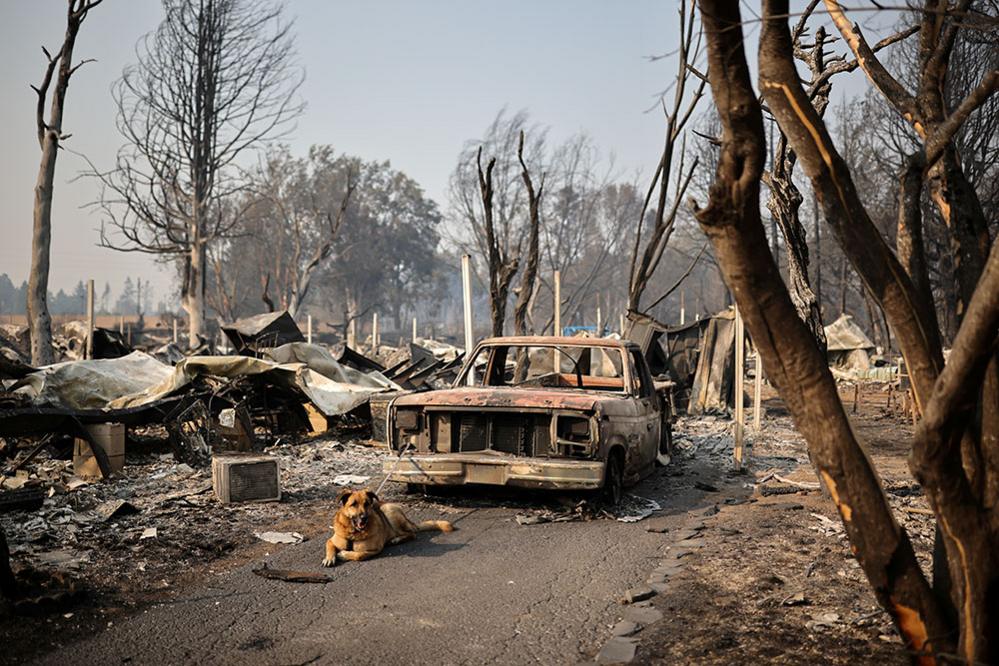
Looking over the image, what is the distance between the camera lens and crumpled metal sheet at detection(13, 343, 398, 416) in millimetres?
12562

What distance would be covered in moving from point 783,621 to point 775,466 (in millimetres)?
7592

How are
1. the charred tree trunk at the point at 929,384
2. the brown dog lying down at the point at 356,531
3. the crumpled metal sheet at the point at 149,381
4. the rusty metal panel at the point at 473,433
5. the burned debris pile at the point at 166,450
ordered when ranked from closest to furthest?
the charred tree trunk at the point at 929,384 → the brown dog lying down at the point at 356,531 → the burned debris pile at the point at 166,450 → the rusty metal panel at the point at 473,433 → the crumpled metal sheet at the point at 149,381

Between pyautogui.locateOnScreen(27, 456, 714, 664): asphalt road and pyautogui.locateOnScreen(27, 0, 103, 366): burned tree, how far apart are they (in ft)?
36.4

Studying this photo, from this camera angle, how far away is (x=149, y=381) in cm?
1392

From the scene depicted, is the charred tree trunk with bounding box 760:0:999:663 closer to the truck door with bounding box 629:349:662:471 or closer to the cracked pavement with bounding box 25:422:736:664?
the cracked pavement with bounding box 25:422:736:664

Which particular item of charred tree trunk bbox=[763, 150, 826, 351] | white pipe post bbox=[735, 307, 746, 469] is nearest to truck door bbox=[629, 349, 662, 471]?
white pipe post bbox=[735, 307, 746, 469]

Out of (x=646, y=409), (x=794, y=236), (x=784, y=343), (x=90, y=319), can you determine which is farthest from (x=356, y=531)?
(x=90, y=319)

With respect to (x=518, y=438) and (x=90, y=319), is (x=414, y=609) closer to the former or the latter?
(x=518, y=438)

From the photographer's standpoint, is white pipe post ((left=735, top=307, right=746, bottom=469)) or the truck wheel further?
white pipe post ((left=735, top=307, right=746, bottom=469))

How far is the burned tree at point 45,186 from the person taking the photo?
15.9 meters

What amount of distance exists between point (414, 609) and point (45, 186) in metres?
13.9

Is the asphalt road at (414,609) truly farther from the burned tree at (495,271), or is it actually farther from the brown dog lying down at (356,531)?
the burned tree at (495,271)

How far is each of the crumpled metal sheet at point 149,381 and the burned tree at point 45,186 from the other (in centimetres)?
242

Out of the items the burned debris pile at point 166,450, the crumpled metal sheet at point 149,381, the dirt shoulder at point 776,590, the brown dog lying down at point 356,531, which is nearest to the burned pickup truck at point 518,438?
the dirt shoulder at point 776,590
